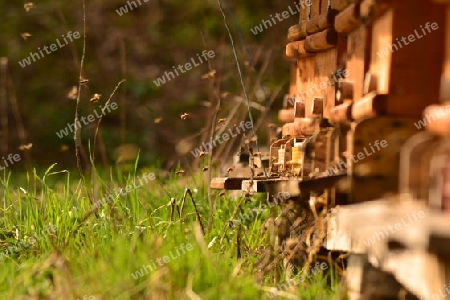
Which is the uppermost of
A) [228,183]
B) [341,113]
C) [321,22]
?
[321,22]

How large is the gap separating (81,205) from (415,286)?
290 centimetres

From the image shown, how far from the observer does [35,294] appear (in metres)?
4.43

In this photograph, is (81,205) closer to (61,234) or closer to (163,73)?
(61,234)

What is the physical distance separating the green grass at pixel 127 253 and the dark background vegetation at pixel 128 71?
6.53 meters

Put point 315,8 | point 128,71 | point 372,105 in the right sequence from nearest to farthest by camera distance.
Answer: point 372,105 → point 315,8 → point 128,71

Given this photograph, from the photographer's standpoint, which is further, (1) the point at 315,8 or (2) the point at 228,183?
(1) the point at 315,8

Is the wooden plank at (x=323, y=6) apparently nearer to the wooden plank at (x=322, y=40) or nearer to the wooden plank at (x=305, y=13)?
the wooden plank at (x=322, y=40)

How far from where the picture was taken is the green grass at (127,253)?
4367 millimetres

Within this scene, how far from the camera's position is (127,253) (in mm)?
4691

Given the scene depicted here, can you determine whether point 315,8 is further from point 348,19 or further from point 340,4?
point 348,19

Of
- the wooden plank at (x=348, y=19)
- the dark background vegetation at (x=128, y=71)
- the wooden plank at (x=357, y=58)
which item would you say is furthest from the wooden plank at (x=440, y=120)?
the dark background vegetation at (x=128, y=71)

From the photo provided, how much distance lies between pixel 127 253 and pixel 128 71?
390 inches

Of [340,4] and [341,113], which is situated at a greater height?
[340,4]

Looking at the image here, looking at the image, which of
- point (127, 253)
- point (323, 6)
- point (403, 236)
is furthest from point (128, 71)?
point (403, 236)
